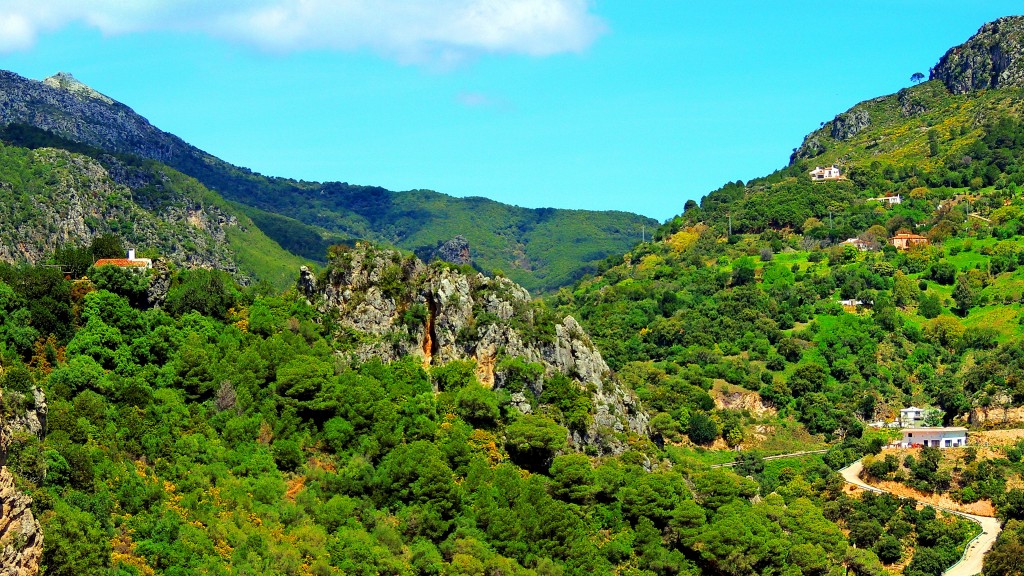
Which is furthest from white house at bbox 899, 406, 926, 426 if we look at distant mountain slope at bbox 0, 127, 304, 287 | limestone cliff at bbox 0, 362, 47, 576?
limestone cliff at bbox 0, 362, 47, 576

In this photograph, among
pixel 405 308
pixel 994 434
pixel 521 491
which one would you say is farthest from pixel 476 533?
pixel 994 434

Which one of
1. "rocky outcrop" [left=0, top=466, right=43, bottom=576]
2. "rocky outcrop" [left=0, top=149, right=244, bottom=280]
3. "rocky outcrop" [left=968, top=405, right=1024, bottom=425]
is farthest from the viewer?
"rocky outcrop" [left=0, top=149, right=244, bottom=280]

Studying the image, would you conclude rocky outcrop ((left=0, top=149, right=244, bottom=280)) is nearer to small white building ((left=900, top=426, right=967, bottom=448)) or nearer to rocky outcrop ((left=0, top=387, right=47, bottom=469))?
small white building ((left=900, top=426, right=967, bottom=448))

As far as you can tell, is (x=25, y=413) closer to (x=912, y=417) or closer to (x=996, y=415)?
(x=912, y=417)

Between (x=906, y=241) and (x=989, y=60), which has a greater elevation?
(x=989, y=60)

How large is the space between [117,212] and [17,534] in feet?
351

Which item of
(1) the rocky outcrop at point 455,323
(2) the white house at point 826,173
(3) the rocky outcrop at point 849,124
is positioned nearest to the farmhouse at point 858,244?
(2) the white house at point 826,173

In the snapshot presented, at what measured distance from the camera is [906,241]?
134 m

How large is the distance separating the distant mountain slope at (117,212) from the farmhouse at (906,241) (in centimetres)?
6407

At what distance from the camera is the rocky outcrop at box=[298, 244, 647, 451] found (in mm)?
69875

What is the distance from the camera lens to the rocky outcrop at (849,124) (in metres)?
189

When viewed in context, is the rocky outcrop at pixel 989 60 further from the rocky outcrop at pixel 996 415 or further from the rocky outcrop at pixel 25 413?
the rocky outcrop at pixel 25 413

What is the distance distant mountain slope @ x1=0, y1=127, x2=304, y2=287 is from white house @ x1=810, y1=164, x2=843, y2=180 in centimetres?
6404

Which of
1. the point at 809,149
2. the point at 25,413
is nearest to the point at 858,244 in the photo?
the point at 809,149
